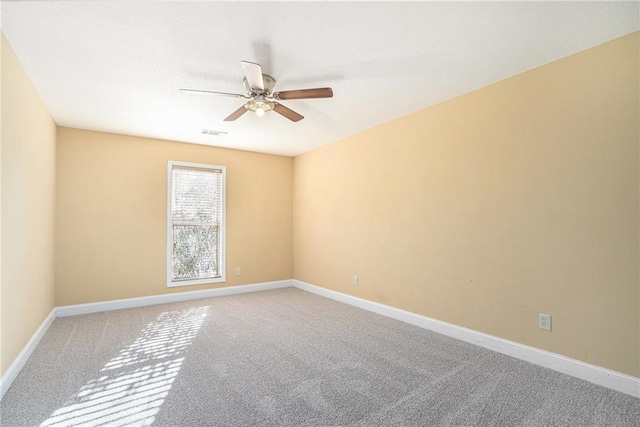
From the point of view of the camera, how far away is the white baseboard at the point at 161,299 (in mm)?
3959

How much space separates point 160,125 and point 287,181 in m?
2.38

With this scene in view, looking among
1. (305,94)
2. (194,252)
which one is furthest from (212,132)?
(305,94)

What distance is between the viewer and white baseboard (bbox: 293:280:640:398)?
6.89 feet

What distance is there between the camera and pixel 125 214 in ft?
14.3

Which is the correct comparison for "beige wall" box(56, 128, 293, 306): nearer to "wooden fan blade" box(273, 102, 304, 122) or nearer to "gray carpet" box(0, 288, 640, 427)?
"gray carpet" box(0, 288, 640, 427)

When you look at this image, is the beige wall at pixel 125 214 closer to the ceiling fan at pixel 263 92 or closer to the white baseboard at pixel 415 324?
the white baseboard at pixel 415 324

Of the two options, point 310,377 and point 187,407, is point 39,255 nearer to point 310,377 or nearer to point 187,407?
point 187,407

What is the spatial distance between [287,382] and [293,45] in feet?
7.94

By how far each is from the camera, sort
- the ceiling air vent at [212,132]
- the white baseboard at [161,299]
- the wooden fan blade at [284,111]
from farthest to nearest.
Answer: the ceiling air vent at [212,132], the white baseboard at [161,299], the wooden fan blade at [284,111]

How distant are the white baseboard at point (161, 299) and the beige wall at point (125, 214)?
A: 0.25 ft

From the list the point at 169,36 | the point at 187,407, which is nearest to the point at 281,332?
the point at 187,407

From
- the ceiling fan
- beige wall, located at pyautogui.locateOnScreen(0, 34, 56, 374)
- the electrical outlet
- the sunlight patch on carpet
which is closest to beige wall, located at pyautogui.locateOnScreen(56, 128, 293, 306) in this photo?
beige wall, located at pyautogui.locateOnScreen(0, 34, 56, 374)

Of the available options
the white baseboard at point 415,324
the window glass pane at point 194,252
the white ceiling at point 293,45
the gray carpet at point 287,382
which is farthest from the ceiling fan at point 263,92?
the window glass pane at point 194,252

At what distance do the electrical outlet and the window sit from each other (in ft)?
13.9
